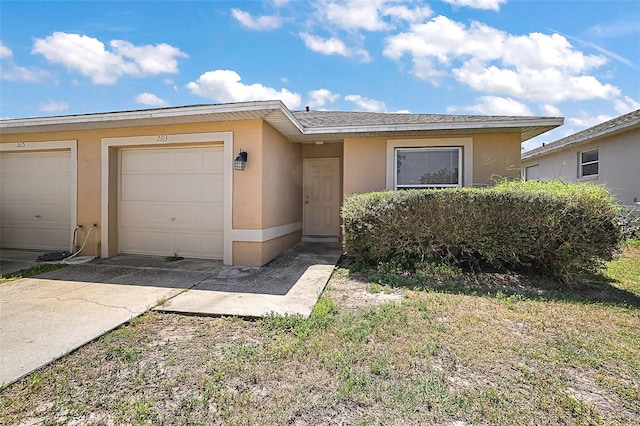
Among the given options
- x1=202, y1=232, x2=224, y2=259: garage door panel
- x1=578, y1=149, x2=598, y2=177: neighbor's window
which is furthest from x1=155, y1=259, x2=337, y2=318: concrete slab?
x1=578, y1=149, x2=598, y2=177: neighbor's window

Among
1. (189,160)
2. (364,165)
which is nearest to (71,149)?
(189,160)

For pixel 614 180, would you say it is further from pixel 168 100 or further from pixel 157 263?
pixel 168 100

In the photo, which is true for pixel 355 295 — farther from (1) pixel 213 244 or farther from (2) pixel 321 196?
(2) pixel 321 196

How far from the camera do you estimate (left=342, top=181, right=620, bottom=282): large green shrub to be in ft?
15.4

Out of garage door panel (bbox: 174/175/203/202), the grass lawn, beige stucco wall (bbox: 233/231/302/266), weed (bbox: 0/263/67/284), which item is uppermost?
Answer: garage door panel (bbox: 174/175/203/202)

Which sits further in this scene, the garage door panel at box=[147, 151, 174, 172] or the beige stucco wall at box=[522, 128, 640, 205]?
the beige stucco wall at box=[522, 128, 640, 205]

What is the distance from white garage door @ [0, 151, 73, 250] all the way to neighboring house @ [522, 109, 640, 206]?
13.5 m

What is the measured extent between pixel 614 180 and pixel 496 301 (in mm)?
8937

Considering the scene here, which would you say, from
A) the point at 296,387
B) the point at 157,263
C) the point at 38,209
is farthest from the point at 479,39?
the point at 38,209

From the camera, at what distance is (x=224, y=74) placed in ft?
35.0

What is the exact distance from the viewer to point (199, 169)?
6.47 m

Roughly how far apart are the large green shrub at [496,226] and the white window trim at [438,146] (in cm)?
152

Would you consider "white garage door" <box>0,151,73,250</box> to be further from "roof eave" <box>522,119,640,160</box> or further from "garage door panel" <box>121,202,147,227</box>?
"roof eave" <box>522,119,640,160</box>

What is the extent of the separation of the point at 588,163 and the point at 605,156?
1057 millimetres
